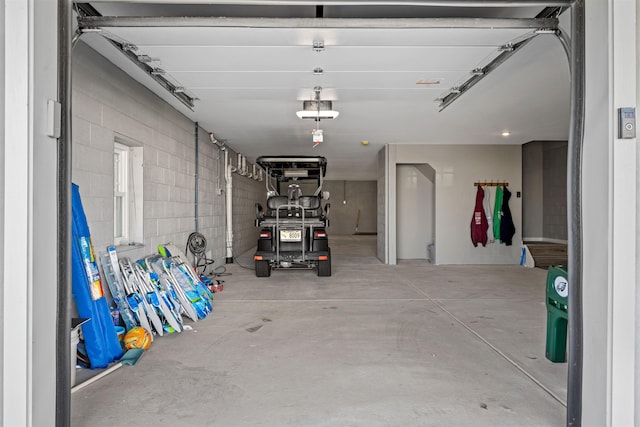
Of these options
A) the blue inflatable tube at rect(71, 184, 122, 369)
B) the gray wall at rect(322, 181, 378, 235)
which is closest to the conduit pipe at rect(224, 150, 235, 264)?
the blue inflatable tube at rect(71, 184, 122, 369)

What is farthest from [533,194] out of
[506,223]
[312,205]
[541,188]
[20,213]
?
[20,213]

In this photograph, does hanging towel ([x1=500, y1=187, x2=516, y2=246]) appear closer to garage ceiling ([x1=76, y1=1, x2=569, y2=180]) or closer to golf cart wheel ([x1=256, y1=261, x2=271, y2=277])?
garage ceiling ([x1=76, y1=1, x2=569, y2=180])

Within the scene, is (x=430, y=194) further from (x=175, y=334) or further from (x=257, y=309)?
(x=175, y=334)

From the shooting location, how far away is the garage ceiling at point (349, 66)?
2818 mm

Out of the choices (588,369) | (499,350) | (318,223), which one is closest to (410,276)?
(318,223)

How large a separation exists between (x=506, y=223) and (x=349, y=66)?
20.1ft

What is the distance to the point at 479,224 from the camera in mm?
8141

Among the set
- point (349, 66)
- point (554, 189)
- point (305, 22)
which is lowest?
point (554, 189)

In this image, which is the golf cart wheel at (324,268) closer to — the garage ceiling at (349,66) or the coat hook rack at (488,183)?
the garage ceiling at (349,66)

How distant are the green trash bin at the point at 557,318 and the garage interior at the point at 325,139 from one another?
0.09 m

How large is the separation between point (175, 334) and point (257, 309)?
1090 mm

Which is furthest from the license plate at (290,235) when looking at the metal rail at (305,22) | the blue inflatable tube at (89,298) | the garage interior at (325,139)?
the metal rail at (305,22)

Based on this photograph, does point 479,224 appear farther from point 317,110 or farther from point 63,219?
point 63,219

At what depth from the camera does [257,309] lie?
4434 millimetres
